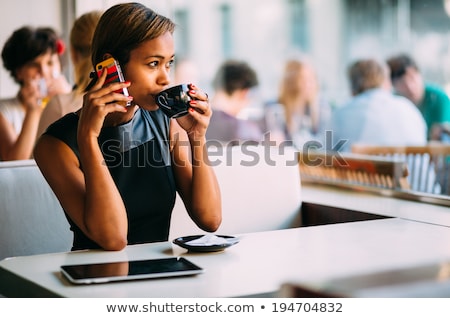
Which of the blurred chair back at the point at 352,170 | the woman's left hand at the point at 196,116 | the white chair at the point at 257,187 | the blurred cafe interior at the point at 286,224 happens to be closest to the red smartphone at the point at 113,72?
the woman's left hand at the point at 196,116

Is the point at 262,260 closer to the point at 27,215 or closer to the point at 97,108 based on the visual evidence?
the point at 97,108

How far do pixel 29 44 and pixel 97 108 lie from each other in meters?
1.71

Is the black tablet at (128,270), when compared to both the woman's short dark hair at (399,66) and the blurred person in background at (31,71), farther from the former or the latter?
the woman's short dark hair at (399,66)

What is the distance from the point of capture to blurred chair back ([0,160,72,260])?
2.15 meters

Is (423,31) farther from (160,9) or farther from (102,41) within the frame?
(102,41)

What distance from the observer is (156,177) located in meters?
1.92

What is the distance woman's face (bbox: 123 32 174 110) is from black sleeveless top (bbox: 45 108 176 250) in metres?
0.14

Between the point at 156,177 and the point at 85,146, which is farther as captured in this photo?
the point at 156,177

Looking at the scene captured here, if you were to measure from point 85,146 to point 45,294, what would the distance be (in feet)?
1.48

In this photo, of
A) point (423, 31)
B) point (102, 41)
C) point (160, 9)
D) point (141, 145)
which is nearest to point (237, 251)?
point (141, 145)

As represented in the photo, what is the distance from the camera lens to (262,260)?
58.2 inches

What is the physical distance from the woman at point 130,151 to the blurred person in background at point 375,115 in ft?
6.88

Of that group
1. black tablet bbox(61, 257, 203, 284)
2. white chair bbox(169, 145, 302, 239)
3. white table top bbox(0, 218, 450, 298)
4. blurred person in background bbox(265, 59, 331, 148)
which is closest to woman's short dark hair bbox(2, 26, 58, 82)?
white chair bbox(169, 145, 302, 239)

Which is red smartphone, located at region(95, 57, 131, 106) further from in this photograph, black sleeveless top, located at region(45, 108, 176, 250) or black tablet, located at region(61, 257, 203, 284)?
black tablet, located at region(61, 257, 203, 284)
